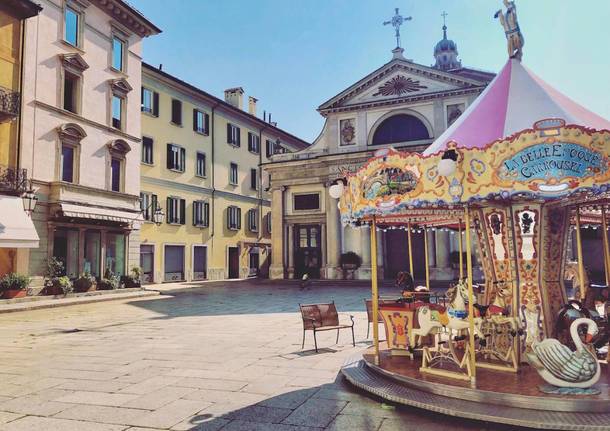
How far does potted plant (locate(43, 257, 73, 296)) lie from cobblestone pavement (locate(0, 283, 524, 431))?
6.24 metres

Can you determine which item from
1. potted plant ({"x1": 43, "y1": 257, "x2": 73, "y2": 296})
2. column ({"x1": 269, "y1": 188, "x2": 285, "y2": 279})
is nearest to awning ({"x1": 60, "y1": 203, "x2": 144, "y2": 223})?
potted plant ({"x1": 43, "y1": 257, "x2": 73, "y2": 296})

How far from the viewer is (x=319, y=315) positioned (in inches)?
383

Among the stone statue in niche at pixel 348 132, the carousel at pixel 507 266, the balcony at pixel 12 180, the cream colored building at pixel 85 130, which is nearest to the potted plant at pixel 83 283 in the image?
the cream colored building at pixel 85 130

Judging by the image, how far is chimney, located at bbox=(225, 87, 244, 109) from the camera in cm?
3925

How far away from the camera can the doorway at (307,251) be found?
104 feet

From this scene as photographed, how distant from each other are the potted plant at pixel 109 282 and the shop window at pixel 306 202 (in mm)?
13271

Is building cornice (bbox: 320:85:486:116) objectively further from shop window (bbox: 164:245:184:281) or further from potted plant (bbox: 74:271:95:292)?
potted plant (bbox: 74:271:95:292)

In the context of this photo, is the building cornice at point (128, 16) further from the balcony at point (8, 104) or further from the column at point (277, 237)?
the column at point (277, 237)

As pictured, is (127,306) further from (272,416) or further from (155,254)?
(272,416)

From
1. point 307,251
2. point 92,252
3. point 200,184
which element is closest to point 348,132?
point 307,251

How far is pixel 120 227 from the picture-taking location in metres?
24.1

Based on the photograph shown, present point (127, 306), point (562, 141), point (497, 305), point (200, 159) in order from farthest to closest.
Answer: point (200, 159) < point (127, 306) < point (497, 305) < point (562, 141)

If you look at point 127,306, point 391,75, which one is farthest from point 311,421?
point 391,75

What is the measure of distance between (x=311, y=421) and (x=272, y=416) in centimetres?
48
